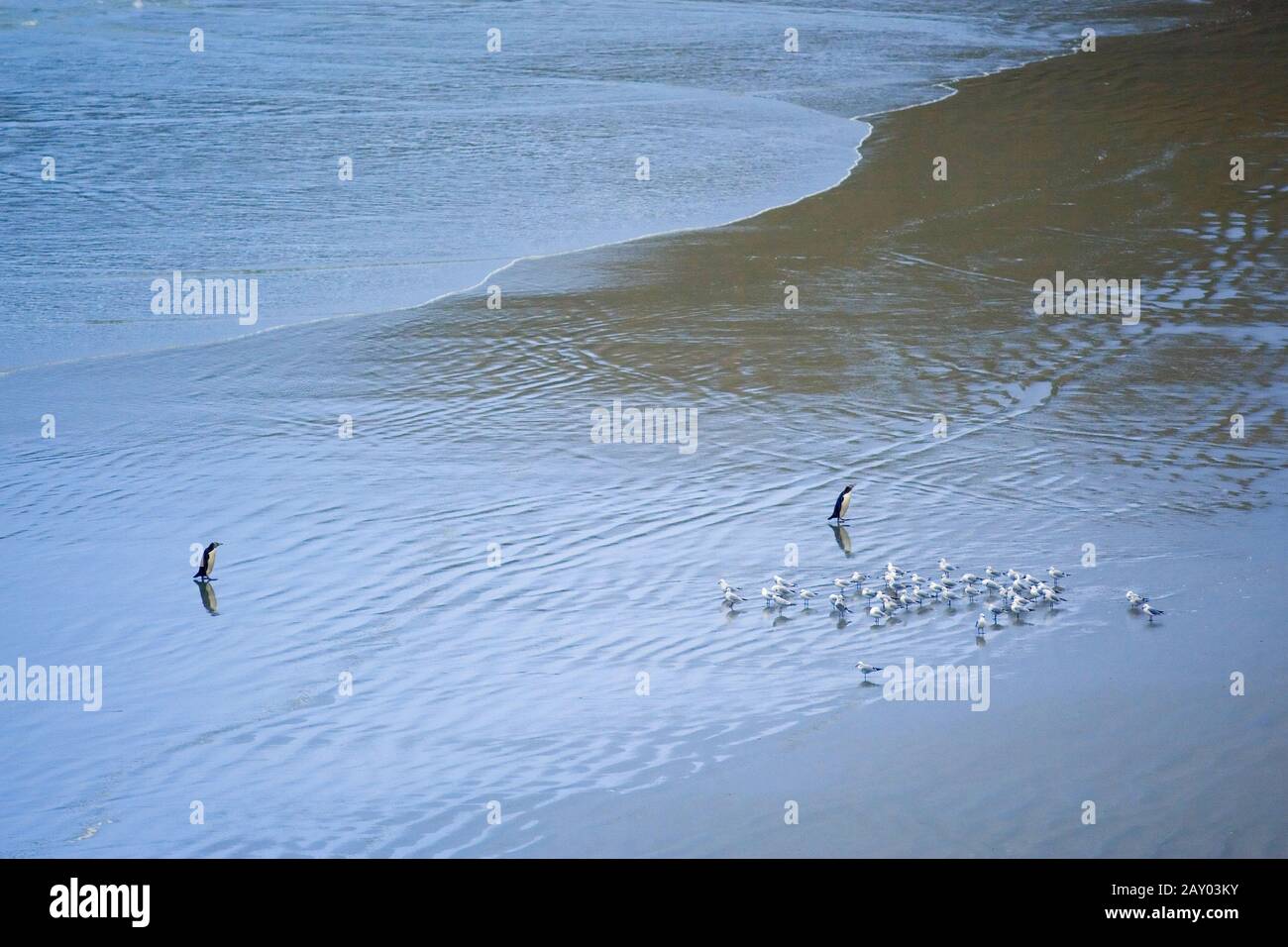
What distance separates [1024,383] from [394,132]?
1300cm

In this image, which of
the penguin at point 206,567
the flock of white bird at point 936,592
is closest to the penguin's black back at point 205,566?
the penguin at point 206,567

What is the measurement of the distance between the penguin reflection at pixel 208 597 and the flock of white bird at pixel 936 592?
9.17 ft

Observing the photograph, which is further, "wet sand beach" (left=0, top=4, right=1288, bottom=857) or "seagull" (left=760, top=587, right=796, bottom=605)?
"seagull" (left=760, top=587, right=796, bottom=605)

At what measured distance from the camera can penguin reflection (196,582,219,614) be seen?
8.11m

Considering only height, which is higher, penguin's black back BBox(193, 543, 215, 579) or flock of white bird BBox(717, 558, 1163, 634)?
penguin's black back BBox(193, 543, 215, 579)

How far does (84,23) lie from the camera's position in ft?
105

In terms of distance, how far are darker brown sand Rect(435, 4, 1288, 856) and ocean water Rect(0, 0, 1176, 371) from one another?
1.72 metres

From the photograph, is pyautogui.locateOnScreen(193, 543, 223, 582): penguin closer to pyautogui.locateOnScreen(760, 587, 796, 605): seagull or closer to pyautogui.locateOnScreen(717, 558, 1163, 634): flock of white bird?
pyautogui.locateOnScreen(717, 558, 1163, 634): flock of white bird

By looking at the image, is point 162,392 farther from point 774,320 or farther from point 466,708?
point 466,708

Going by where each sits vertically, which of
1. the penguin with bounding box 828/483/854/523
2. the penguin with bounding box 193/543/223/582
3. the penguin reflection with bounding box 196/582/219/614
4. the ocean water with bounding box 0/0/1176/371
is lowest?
the penguin reflection with bounding box 196/582/219/614

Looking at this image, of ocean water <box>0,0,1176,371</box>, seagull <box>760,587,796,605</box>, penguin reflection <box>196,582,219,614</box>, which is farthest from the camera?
ocean water <box>0,0,1176,371</box>

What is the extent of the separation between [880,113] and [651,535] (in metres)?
15.4

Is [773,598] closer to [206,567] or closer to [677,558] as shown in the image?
[677,558]

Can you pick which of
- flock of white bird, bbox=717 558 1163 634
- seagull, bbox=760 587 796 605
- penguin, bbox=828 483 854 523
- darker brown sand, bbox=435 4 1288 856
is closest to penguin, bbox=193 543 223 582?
darker brown sand, bbox=435 4 1288 856
